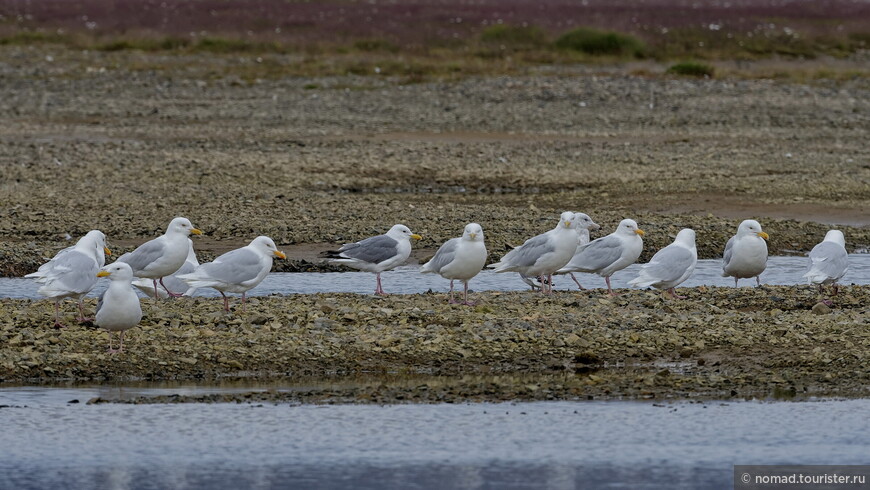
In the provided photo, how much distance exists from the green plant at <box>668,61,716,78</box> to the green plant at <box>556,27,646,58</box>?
273 inches

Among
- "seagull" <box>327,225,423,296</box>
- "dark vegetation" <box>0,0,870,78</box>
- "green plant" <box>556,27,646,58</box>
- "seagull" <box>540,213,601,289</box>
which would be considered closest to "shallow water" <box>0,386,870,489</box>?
"seagull" <box>327,225,423,296</box>

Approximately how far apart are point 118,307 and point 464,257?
3846mm

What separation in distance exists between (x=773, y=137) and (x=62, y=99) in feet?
57.2

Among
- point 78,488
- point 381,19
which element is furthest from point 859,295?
point 381,19

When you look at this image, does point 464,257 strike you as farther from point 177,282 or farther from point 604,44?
point 604,44

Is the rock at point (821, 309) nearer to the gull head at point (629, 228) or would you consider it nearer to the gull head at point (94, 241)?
the gull head at point (629, 228)

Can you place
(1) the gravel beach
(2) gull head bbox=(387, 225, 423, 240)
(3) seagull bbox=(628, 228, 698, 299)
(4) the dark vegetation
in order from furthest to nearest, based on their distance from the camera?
(4) the dark vegetation < (2) gull head bbox=(387, 225, 423, 240) < (3) seagull bbox=(628, 228, 698, 299) < (1) the gravel beach

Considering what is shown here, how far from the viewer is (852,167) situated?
25.2 m

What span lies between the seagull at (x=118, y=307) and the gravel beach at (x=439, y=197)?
0.29 m

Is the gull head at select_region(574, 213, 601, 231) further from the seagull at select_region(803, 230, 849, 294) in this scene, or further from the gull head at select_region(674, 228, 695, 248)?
the seagull at select_region(803, 230, 849, 294)

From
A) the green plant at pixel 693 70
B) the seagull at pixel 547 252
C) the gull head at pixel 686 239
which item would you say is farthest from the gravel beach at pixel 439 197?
the green plant at pixel 693 70

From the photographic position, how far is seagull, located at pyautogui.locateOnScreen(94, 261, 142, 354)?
1130 cm

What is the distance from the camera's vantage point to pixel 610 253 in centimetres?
1474

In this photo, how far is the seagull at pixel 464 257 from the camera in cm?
1383
